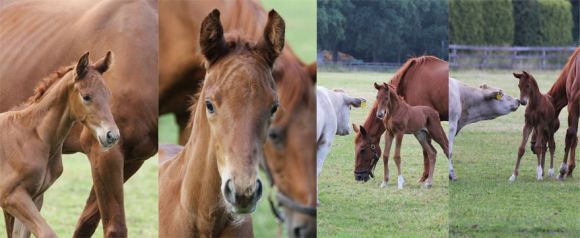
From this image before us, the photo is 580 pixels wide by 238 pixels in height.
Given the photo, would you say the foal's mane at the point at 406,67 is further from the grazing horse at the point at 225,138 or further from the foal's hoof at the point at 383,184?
the grazing horse at the point at 225,138

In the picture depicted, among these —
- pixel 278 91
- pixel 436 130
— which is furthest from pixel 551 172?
pixel 278 91

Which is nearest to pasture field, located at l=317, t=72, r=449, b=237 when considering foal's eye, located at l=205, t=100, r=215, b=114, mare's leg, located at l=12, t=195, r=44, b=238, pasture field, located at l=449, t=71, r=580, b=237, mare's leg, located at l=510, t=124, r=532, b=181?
pasture field, located at l=449, t=71, r=580, b=237

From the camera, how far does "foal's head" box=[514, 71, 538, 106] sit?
654 cm

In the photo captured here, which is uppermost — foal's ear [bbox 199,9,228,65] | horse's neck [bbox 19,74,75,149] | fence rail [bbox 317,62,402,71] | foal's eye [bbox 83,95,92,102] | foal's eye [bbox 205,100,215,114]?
foal's ear [bbox 199,9,228,65]

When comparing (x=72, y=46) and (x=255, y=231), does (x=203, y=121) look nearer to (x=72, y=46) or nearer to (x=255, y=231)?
(x=255, y=231)

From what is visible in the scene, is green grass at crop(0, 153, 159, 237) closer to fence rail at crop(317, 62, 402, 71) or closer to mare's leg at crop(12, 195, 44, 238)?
mare's leg at crop(12, 195, 44, 238)

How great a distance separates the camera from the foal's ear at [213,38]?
420 centimetres

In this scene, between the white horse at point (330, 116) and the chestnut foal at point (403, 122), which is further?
the chestnut foal at point (403, 122)

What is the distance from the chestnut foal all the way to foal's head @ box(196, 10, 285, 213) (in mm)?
1836

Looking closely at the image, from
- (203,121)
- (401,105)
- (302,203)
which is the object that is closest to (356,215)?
(401,105)

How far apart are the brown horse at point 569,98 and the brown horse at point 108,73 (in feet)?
8.78

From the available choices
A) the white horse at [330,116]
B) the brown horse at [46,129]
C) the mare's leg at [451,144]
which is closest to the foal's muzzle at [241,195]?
the white horse at [330,116]

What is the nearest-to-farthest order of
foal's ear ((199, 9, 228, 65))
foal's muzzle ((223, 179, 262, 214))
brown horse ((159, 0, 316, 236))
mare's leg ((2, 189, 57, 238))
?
foal's muzzle ((223, 179, 262, 214))
foal's ear ((199, 9, 228, 65))
brown horse ((159, 0, 316, 236))
mare's leg ((2, 189, 57, 238))

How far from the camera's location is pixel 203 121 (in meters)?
4.21
